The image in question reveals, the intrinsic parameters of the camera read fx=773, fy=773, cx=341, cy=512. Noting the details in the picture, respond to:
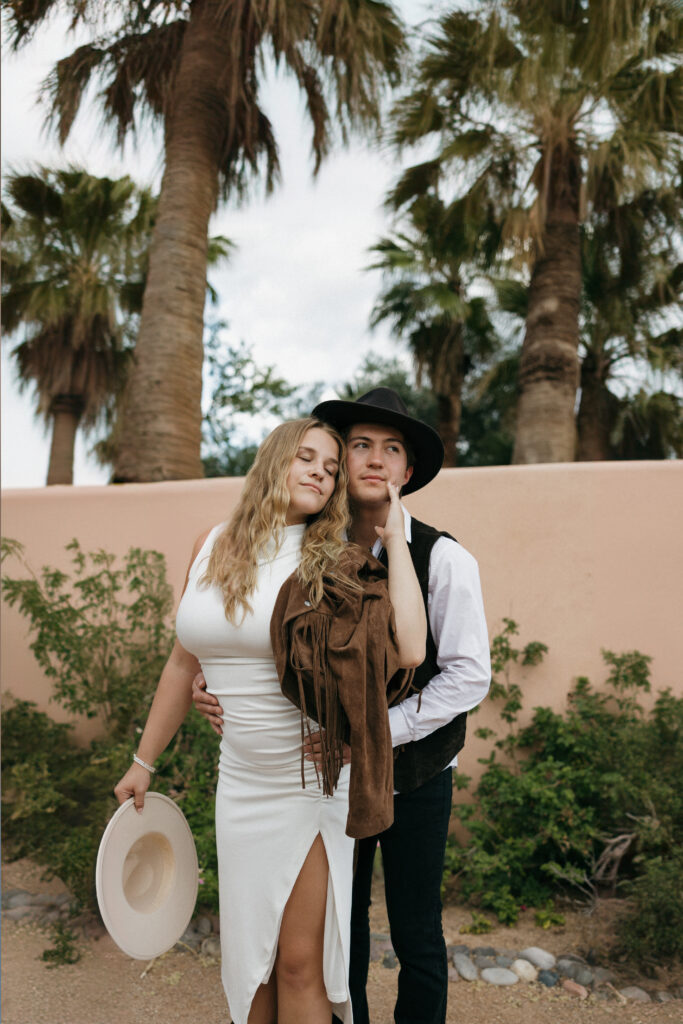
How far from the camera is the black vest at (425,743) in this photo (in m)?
2.02

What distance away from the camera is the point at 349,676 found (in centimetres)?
169

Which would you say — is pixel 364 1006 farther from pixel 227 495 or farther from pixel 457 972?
pixel 227 495

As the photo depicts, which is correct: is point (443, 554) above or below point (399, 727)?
above

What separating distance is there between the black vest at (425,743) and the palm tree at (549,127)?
585 centimetres

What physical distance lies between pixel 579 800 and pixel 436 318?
35.1 ft

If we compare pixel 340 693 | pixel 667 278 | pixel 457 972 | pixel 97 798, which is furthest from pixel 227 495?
pixel 667 278

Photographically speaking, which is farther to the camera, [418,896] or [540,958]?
[540,958]

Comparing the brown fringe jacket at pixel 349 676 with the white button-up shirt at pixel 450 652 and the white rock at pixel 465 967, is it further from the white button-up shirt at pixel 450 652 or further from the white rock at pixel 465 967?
the white rock at pixel 465 967

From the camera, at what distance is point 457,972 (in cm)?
322

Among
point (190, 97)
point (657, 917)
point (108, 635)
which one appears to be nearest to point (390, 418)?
point (657, 917)

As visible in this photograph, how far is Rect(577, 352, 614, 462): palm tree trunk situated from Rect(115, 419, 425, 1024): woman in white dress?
11614mm

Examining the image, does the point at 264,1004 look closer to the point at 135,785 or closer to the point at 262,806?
the point at 262,806

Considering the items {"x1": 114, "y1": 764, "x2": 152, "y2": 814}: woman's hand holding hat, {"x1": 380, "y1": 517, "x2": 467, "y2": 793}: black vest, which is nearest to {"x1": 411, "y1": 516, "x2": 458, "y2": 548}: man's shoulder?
{"x1": 380, "y1": 517, "x2": 467, "y2": 793}: black vest

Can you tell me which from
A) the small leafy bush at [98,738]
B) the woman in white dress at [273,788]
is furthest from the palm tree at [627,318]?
the woman in white dress at [273,788]
